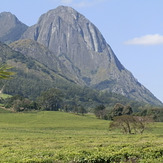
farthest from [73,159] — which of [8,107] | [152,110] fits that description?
[152,110]

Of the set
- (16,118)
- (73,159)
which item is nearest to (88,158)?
(73,159)

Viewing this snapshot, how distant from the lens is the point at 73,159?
21.5m

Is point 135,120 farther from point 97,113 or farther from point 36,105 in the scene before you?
point 36,105

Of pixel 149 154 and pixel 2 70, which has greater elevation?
pixel 2 70

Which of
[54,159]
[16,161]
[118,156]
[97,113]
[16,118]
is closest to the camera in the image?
[16,161]

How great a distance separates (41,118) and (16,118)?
10735 mm

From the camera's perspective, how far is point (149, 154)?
2400 centimetres

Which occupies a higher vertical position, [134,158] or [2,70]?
[2,70]

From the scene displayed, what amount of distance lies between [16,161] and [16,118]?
11661cm

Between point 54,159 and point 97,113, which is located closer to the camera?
point 54,159

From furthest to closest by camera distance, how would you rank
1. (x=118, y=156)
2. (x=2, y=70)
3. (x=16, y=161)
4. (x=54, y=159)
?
(x=118, y=156) → (x=54, y=159) → (x=16, y=161) → (x=2, y=70)

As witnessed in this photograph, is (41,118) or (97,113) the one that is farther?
(97,113)

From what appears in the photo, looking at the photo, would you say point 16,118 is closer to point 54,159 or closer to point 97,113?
point 97,113

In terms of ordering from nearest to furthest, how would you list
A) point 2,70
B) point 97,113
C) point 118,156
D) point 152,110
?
1. point 2,70
2. point 118,156
3. point 97,113
4. point 152,110
